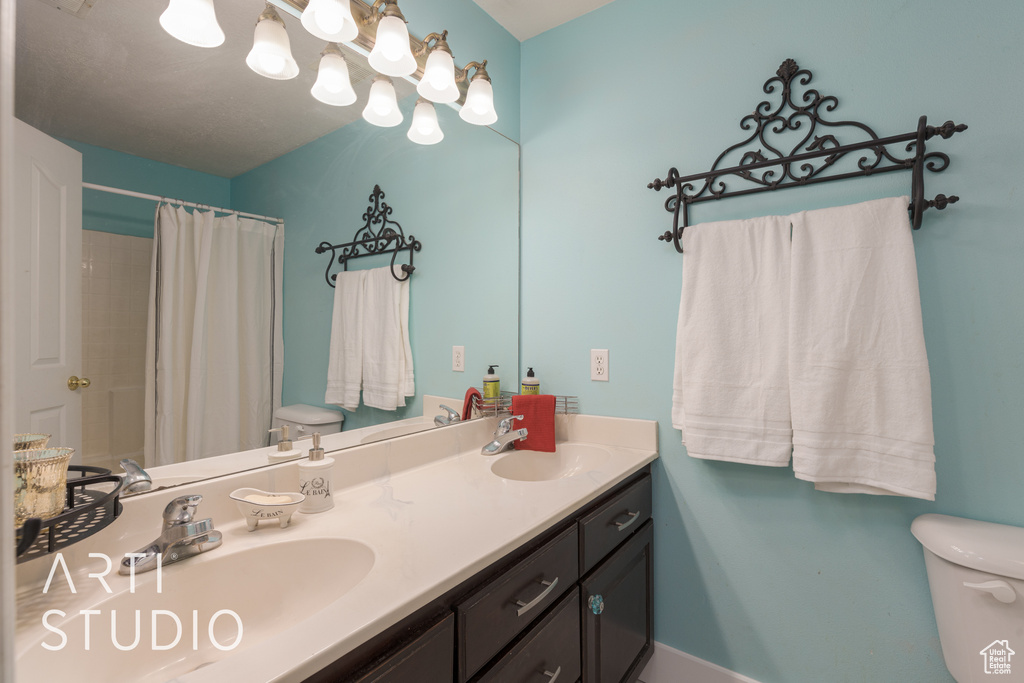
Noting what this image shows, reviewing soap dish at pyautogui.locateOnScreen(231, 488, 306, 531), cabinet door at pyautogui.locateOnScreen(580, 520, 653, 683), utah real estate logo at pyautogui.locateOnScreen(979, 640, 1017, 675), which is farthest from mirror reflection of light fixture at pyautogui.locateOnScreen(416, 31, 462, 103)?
utah real estate logo at pyautogui.locateOnScreen(979, 640, 1017, 675)

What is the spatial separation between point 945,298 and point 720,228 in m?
0.56

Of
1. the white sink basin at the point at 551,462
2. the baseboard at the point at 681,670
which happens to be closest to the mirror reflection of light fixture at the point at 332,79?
the white sink basin at the point at 551,462

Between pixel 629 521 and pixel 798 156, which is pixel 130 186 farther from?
pixel 798 156

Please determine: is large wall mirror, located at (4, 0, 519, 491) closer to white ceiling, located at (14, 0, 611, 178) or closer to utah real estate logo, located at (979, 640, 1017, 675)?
white ceiling, located at (14, 0, 611, 178)

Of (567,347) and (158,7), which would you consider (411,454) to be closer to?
(567,347)

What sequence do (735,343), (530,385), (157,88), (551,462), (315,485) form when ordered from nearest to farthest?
1. (157,88)
2. (315,485)
3. (735,343)
4. (551,462)
5. (530,385)

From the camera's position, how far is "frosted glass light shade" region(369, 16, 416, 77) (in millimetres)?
1201

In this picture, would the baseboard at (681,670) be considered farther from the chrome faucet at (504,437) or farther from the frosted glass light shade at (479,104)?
the frosted glass light shade at (479,104)

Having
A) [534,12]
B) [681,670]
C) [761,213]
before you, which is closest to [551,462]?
[681,670]

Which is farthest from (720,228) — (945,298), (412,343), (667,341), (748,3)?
(412,343)

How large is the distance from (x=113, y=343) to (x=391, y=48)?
3.10ft

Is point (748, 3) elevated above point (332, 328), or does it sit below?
above

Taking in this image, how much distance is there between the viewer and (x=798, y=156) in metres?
1.32

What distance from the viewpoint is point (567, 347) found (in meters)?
1.76
